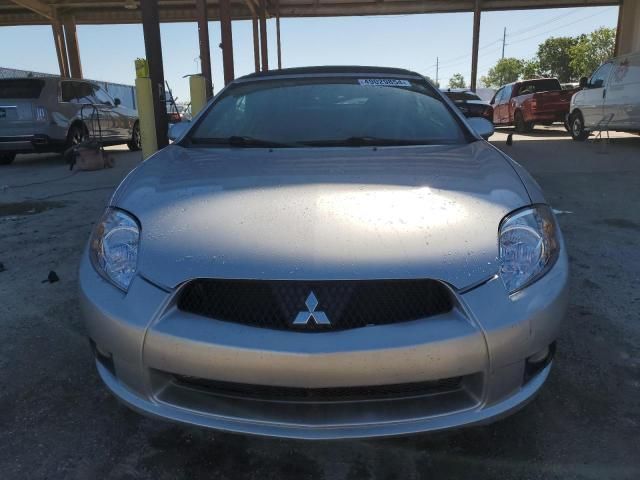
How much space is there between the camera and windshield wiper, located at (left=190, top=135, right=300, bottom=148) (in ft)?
8.55

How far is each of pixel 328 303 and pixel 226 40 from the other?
13299mm

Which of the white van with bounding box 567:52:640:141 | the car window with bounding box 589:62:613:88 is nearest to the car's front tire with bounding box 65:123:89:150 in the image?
the white van with bounding box 567:52:640:141

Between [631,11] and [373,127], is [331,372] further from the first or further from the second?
[631,11]

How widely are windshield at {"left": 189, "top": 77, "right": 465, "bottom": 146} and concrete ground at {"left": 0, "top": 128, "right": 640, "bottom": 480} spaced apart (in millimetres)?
1286

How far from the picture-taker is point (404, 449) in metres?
1.86

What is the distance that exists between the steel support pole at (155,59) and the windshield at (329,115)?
4.97 metres

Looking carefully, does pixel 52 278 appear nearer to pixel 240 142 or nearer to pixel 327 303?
pixel 240 142

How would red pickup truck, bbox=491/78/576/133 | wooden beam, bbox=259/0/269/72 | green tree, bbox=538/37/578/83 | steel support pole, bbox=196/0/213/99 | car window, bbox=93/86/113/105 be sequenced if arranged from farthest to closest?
green tree, bbox=538/37/578/83
wooden beam, bbox=259/0/269/72
red pickup truck, bbox=491/78/576/133
steel support pole, bbox=196/0/213/99
car window, bbox=93/86/113/105

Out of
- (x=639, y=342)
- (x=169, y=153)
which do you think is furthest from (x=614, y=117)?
(x=169, y=153)

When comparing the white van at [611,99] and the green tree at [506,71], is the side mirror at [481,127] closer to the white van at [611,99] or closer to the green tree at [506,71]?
the white van at [611,99]

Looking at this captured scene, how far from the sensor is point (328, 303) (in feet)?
5.03

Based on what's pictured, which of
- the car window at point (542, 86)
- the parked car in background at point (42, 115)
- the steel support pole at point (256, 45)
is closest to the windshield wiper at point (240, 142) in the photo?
the parked car in background at point (42, 115)

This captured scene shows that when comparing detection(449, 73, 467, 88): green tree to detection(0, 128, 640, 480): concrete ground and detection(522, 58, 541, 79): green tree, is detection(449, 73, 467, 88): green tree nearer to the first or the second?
detection(522, 58, 541, 79): green tree

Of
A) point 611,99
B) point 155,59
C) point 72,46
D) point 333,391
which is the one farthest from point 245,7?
point 333,391
